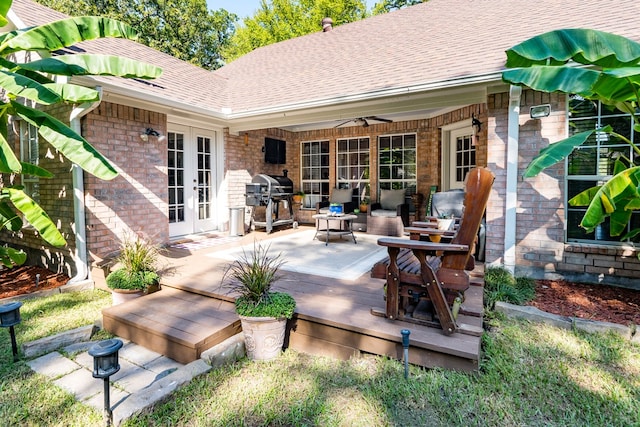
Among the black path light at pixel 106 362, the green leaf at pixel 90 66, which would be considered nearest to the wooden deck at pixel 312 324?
the black path light at pixel 106 362

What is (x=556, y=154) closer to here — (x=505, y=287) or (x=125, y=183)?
(x=505, y=287)

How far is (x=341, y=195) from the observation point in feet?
Result: 29.6

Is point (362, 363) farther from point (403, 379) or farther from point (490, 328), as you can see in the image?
point (490, 328)

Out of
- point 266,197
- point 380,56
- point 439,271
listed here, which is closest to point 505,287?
A: point 439,271

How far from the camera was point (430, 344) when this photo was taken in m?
2.48

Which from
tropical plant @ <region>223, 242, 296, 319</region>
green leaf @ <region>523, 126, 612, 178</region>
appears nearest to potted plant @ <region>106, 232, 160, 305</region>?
tropical plant @ <region>223, 242, 296, 319</region>

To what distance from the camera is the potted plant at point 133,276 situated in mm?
3611

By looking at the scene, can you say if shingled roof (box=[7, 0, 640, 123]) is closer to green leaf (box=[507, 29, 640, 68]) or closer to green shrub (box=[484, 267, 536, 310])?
green leaf (box=[507, 29, 640, 68])

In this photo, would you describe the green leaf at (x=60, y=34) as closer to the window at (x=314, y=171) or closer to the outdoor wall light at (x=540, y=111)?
the outdoor wall light at (x=540, y=111)

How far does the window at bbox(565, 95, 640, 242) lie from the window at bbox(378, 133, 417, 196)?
162 inches

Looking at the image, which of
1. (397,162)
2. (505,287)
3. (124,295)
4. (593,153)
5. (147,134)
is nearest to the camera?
(124,295)

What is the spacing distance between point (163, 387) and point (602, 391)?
9.88 ft

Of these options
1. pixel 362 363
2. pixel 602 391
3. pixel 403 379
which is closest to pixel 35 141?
pixel 362 363

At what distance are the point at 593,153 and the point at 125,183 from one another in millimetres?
→ 6822
